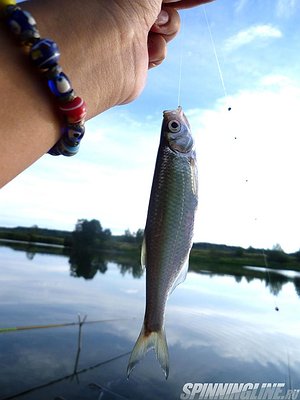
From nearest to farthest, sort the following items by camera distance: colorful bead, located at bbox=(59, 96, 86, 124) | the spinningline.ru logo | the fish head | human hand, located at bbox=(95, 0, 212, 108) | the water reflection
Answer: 1. colorful bead, located at bbox=(59, 96, 86, 124)
2. human hand, located at bbox=(95, 0, 212, 108)
3. the fish head
4. the spinningline.ru logo
5. the water reflection

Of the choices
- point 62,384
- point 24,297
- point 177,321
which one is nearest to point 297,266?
point 177,321

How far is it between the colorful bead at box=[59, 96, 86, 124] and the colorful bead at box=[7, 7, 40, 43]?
0.18 m

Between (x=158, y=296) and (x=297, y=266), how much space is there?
9449cm

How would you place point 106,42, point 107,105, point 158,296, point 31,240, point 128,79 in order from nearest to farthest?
point 106,42 → point 107,105 → point 128,79 → point 158,296 → point 31,240

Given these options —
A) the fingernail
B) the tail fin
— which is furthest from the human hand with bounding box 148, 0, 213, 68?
the tail fin

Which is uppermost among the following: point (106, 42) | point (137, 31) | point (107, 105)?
point (137, 31)

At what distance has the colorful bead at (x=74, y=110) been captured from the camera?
108 cm

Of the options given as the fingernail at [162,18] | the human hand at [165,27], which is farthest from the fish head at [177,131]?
the fingernail at [162,18]

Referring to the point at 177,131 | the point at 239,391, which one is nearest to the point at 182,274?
the point at 177,131

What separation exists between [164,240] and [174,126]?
28.6 inches

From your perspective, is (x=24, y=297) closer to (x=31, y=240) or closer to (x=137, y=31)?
(x=137, y=31)

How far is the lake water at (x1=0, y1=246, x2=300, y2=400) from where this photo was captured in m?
21.2

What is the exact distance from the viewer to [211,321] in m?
39.1

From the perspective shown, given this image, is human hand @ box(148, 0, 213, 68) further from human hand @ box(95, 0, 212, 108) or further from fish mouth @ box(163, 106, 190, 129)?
fish mouth @ box(163, 106, 190, 129)
